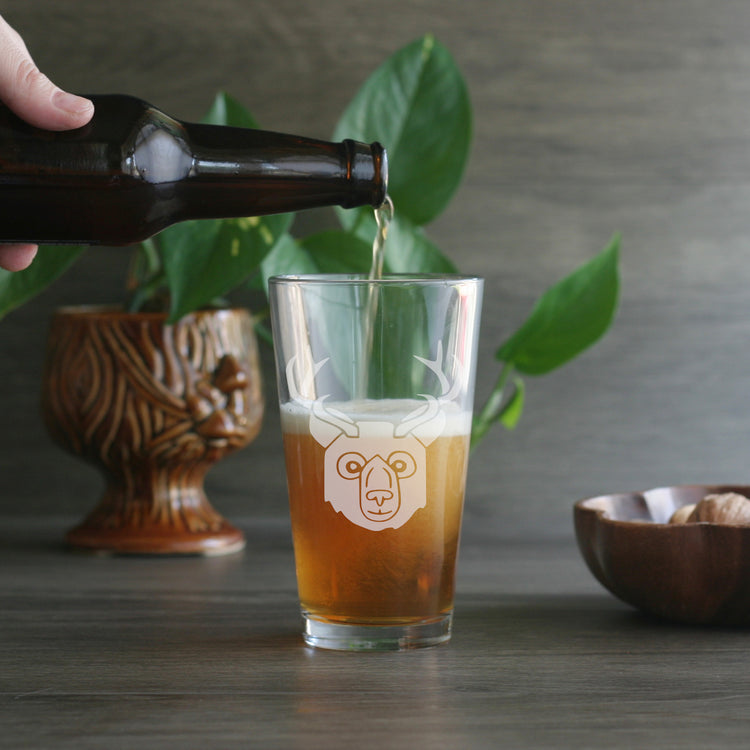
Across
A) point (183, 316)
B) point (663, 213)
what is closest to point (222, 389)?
point (183, 316)

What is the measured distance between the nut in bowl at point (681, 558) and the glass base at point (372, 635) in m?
0.13

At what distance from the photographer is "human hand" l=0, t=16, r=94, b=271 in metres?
0.58

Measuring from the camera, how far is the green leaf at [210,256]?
2.87ft

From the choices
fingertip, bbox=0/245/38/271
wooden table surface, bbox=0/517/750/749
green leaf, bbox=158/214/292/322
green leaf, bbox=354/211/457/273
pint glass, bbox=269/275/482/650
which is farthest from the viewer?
green leaf, bbox=354/211/457/273

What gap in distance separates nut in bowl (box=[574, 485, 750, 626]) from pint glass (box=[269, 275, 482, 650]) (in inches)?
4.7

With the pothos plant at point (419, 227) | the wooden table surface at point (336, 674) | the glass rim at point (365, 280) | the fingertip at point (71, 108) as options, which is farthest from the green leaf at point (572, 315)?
the fingertip at point (71, 108)

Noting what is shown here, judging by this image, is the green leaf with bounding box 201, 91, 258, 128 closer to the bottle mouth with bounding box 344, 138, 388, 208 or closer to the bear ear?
the bottle mouth with bounding box 344, 138, 388, 208

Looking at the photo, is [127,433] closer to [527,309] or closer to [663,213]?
[527,309]

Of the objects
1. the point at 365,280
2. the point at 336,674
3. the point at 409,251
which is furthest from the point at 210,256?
the point at 336,674

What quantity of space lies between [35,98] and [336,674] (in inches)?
13.6

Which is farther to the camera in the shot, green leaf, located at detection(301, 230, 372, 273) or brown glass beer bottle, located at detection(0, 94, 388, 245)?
green leaf, located at detection(301, 230, 372, 273)

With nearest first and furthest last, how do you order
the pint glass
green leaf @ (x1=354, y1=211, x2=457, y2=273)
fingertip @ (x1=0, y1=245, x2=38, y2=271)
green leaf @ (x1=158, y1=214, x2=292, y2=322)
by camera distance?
the pint glass
fingertip @ (x1=0, y1=245, x2=38, y2=271)
green leaf @ (x1=158, y1=214, x2=292, y2=322)
green leaf @ (x1=354, y1=211, x2=457, y2=273)

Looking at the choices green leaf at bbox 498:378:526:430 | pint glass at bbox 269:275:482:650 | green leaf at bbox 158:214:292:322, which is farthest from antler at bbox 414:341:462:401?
green leaf at bbox 498:378:526:430

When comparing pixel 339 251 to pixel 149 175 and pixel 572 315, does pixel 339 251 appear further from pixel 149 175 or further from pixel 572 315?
pixel 149 175
